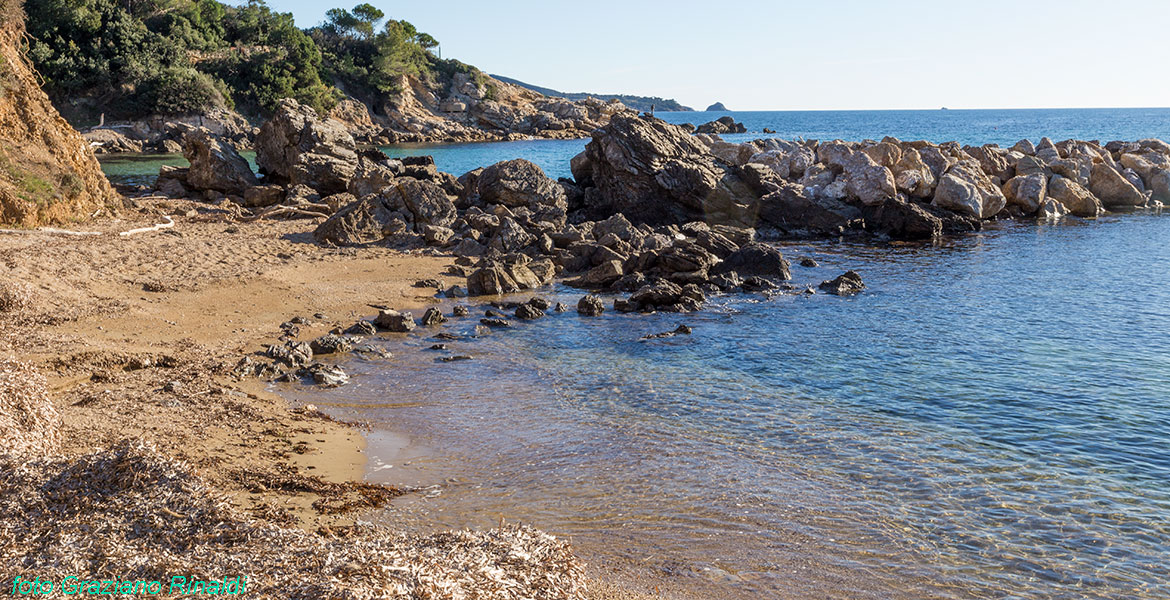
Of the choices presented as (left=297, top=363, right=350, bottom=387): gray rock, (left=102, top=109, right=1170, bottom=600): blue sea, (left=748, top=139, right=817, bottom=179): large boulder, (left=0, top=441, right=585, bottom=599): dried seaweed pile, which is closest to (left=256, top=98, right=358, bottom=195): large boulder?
(left=102, top=109, right=1170, bottom=600): blue sea

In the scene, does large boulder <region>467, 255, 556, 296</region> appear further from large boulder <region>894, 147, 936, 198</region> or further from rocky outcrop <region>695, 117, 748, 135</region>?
rocky outcrop <region>695, 117, 748, 135</region>

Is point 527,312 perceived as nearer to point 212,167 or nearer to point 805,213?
point 805,213

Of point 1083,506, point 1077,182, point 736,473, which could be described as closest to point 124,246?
point 736,473

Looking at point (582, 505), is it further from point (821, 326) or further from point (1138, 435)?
point (821, 326)

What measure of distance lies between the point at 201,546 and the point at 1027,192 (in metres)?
38.5

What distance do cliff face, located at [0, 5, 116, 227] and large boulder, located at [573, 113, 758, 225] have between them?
18.3 meters

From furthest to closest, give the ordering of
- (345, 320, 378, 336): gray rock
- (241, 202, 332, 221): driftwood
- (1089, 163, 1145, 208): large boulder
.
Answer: (1089, 163, 1145, 208): large boulder
(241, 202, 332, 221): driftwood
(345, 320, 378, 336): gray rock

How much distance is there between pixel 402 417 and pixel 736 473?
5.08 meters

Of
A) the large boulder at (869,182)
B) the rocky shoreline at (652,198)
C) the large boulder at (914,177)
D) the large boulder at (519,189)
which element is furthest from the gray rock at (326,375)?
the large boulder at (914,177)

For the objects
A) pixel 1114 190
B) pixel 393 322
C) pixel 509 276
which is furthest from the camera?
pixel 1114 190

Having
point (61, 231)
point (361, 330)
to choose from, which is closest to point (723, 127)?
point (61, 231)

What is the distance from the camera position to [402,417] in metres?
12.2

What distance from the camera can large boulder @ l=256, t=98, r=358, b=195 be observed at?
3594 cm

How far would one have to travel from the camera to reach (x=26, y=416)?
844 centimetres
